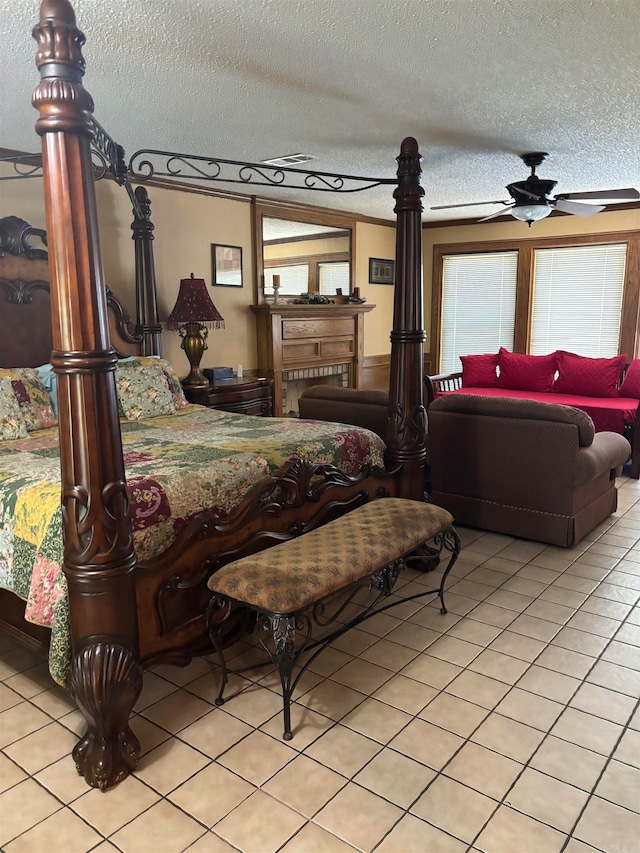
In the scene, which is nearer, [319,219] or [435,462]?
[435,462]

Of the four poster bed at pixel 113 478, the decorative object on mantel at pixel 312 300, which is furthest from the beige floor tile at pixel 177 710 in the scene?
the decorative object on mantel at pixel 312 300

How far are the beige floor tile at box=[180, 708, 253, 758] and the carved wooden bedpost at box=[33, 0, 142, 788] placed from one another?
8.6 inches

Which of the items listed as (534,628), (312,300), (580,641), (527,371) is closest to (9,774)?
(534,628)

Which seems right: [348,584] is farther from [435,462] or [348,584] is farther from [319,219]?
[319,219]

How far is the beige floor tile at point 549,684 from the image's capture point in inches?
93.7

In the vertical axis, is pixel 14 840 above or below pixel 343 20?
below

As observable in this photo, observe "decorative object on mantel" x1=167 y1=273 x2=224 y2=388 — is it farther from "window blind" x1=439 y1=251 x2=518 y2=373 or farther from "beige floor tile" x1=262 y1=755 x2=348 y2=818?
"window blind" x1=439 y1=251 x2=518 y2=373

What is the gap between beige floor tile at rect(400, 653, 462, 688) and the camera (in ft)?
8.10

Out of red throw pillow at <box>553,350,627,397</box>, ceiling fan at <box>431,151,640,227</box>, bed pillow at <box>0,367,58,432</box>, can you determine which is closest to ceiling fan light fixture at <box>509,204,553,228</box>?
ceiling fan at <box>431,151,640,227</box>

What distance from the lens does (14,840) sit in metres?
1.73

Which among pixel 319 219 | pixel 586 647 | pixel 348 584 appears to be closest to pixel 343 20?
pixel 348 584

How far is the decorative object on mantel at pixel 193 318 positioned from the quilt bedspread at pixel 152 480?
1.48 meters

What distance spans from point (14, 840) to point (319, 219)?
19.6 feet

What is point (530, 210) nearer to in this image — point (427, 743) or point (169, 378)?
point (169, 378)
